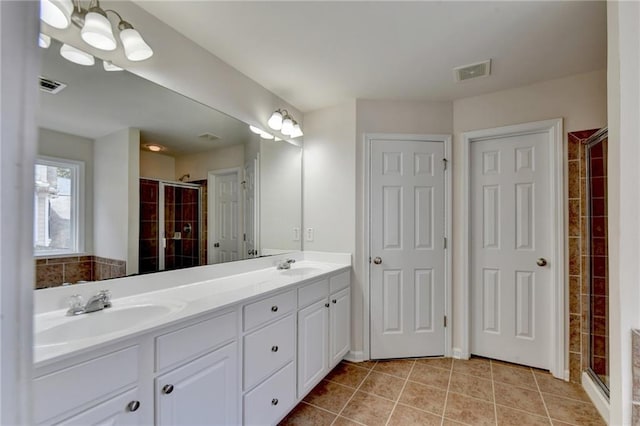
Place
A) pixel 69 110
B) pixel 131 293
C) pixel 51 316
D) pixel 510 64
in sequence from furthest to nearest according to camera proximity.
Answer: pixel 510 64, pixel 131 293, pixel 69 110, pixel 51 316

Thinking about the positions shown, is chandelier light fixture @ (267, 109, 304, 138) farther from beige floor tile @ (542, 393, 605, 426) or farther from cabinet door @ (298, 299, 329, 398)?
beige floor tile @ (542, 393, 605, 426)

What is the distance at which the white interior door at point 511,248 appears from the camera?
233cm

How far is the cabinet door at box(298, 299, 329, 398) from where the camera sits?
1.86 m

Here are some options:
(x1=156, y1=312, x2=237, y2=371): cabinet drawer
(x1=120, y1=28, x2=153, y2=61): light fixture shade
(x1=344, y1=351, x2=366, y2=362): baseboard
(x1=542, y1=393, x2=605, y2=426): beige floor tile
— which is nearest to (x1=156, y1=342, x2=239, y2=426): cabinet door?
(x1=156, y1=312, x2=237, y2=371): cabinet drawer

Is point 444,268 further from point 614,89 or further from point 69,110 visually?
point 69,110

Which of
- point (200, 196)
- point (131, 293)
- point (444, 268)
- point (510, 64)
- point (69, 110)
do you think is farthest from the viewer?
point (444, 268)

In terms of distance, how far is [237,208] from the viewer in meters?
2.12

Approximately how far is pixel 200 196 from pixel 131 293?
676 mm

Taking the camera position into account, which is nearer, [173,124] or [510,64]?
[173,124]

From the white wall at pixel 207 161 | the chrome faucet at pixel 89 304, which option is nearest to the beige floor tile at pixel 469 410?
the chrome faucet at pixel 89 304

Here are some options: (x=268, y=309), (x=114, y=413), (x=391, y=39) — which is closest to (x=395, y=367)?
(x=268, y=309)

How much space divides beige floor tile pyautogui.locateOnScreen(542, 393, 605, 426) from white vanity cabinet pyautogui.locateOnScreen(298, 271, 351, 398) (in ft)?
4.52

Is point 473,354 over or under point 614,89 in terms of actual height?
under

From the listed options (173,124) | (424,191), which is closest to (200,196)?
(173,124)
